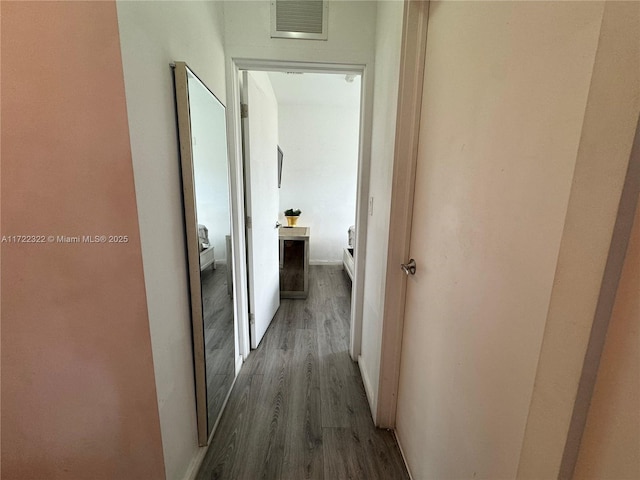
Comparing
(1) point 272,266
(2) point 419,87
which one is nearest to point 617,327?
(2) point 419,87

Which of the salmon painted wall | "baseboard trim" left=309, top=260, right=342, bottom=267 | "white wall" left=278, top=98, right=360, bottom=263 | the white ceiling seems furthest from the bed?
"baseboard trim" left=309, top=260, right=342, bottom=267

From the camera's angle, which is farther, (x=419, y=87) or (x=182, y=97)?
(x=419, y=87)

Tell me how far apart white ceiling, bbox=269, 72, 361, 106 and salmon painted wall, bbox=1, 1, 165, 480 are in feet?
8.23

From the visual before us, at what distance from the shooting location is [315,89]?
3.34m

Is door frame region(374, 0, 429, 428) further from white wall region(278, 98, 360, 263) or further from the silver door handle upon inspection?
white wall region(278, 98, 360, 263)

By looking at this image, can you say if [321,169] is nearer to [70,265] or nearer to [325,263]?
[325,263]

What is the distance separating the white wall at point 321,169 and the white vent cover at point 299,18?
248 centimetres

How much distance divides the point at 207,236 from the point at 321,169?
317cm

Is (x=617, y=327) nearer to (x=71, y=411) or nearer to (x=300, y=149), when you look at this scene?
(x=71, y=411)

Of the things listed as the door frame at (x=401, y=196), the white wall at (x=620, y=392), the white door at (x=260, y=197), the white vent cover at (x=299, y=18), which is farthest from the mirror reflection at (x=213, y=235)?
the white wall at (x=620, y=392)

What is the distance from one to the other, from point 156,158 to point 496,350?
1.16m

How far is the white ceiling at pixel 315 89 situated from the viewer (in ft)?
9.76

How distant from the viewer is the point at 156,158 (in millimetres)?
893

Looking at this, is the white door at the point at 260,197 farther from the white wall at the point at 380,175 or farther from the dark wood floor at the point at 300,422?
the white wall at the point at 380,175
